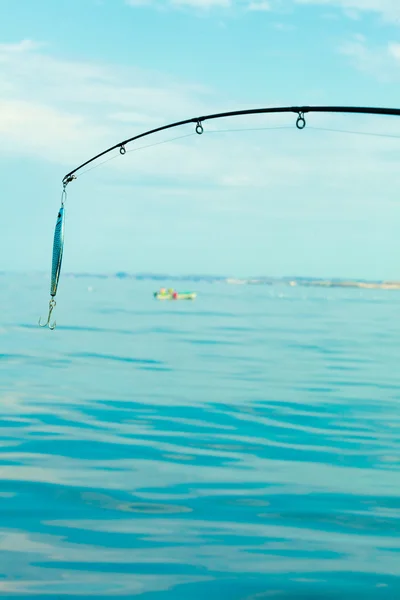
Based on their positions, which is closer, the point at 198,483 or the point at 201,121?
the point at 201,121

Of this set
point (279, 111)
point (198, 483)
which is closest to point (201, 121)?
point (279, 111)

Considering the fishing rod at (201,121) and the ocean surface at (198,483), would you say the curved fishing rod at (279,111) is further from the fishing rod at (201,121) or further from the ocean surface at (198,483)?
the ocean surface at (198,483)

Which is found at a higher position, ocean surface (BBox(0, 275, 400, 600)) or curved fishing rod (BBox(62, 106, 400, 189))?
curved fishing rod (BBox(62, 106, 400, 189))

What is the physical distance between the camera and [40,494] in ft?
45.2

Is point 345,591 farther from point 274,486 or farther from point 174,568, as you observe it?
point 274,486

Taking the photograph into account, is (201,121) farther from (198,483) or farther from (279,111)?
(198,483)

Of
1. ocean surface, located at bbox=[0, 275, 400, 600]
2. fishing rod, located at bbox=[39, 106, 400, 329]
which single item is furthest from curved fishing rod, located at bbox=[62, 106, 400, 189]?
ocean surface, located at bbox=[0, 275, 400, 600]

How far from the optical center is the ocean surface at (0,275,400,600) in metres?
10.5

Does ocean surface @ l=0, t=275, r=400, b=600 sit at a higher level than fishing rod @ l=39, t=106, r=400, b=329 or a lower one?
lower

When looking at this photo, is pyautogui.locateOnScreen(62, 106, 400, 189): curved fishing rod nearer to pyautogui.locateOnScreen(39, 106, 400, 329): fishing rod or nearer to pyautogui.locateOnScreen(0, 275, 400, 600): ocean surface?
pyautogui.locateOnScreen(39, 106, 400, 329): fishing rod

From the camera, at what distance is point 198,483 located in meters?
14.9

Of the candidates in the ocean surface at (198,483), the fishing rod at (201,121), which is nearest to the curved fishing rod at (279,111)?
the fishing rod at (201,121)

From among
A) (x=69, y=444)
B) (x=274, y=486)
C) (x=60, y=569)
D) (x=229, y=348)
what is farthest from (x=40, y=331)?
(x=60, y=569)

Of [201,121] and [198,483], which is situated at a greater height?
[201,121]
